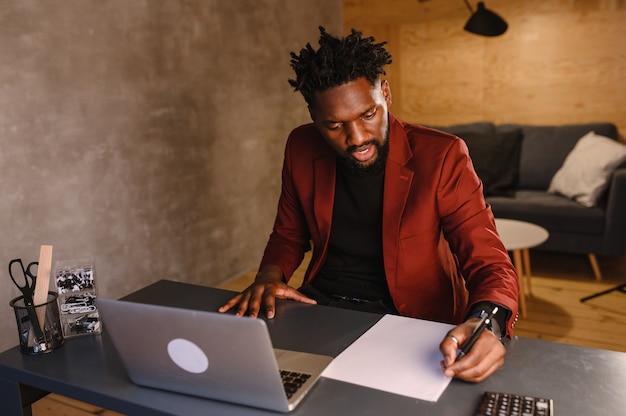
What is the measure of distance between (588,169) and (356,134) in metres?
2.70

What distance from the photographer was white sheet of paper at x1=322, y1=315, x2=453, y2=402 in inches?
38.5

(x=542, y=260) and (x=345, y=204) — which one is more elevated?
(x=345, y=204)

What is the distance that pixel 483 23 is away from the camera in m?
4.20

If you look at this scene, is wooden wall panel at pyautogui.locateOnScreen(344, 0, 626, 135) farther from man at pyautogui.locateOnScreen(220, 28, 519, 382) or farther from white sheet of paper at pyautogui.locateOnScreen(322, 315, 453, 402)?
white sheet of paper at pyautogui.locateOnScreen(322, 315, 453, 402)

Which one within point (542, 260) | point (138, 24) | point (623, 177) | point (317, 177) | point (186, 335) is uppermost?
point (138, 24)

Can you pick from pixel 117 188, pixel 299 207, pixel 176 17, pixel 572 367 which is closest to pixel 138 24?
pixel 176 17

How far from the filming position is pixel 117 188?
282cm

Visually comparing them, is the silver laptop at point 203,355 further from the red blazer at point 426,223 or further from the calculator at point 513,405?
the red blazer at point 426,223

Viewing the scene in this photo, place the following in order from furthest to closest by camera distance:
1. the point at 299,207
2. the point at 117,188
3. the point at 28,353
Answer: the point at 117,188, the point at 299,207, the point at 28,353

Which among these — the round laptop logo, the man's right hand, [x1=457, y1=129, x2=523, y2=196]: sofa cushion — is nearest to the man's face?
the man's right hand

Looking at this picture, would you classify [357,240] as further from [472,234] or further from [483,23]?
[483,23]

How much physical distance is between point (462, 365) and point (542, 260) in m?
3.23

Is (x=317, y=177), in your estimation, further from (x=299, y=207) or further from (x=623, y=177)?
(x=623, y=177)

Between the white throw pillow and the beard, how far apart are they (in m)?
2.46
